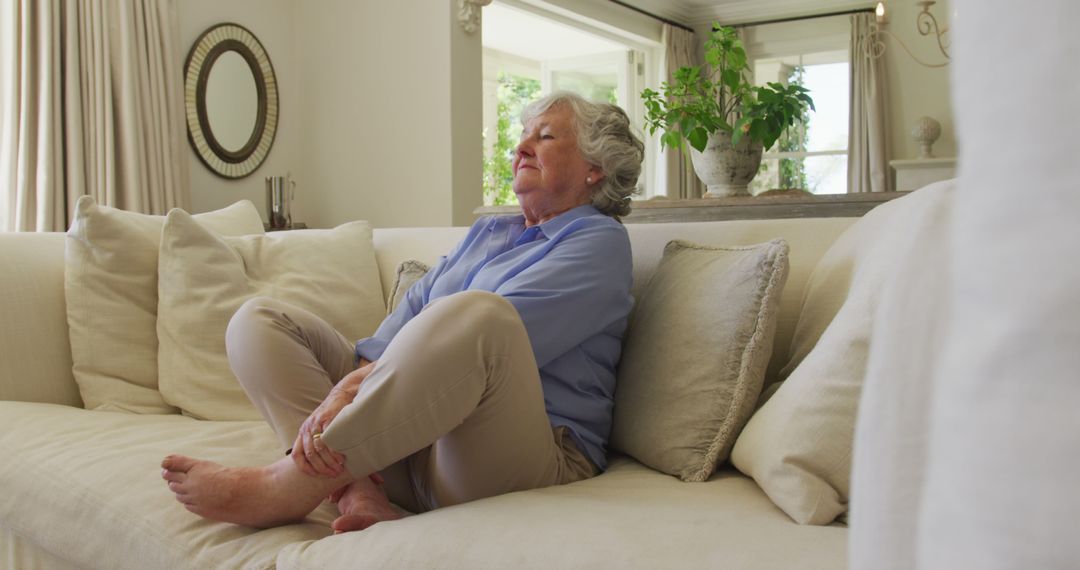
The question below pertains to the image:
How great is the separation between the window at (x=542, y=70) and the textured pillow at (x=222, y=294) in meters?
4.13

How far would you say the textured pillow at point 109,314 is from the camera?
2154 mm

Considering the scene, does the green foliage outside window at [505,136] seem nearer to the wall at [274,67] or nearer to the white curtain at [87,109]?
the wall at [274,67]

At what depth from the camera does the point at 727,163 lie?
2721 mm

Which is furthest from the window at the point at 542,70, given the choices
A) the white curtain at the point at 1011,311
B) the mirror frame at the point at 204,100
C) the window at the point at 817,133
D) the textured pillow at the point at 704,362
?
the white curtain at the point at 1011,311

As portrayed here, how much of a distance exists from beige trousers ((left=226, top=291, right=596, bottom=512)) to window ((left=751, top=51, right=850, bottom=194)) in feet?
20.4

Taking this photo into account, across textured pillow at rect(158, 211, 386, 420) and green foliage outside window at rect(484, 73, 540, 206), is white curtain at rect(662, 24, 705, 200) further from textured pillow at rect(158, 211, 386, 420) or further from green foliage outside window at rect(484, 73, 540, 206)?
textured pillow at rect(158, 211, 386, 420)

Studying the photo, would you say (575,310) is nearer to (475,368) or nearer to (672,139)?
(475,368)

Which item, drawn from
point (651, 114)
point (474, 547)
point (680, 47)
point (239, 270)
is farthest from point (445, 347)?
point (680, 47)

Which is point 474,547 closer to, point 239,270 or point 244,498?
point 244,498

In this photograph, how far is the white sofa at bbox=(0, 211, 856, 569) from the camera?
1.09 metres

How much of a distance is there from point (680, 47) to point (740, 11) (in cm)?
59

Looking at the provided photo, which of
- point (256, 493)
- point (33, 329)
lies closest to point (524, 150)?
point (256, 493)

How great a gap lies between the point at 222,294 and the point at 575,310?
98 centimetres

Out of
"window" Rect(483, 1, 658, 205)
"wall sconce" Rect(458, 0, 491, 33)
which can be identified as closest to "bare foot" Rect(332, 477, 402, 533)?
"wall sconce" Rect(458, 0, 491, 33)
